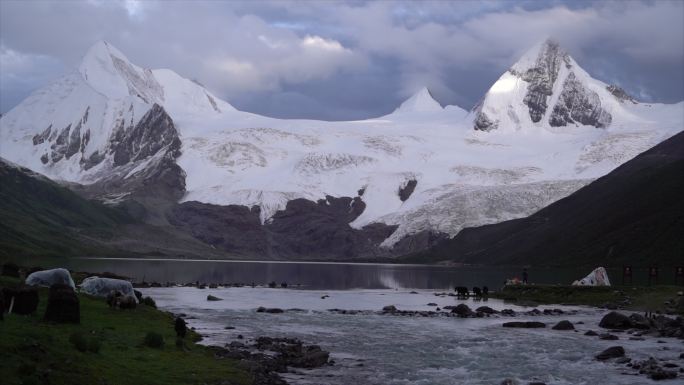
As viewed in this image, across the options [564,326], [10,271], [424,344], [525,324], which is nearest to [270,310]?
[525,324]

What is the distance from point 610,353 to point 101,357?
33.4m

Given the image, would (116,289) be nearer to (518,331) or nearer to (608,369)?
(518,331)

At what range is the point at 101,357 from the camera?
1431 inches

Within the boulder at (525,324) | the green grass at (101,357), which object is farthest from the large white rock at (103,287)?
the boulder at (525,324)

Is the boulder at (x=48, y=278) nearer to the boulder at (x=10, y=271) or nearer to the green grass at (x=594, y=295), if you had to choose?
the boulder at (x=10, y=271)

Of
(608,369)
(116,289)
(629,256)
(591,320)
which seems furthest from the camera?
(629,256)

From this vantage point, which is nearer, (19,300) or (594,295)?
(19,300)

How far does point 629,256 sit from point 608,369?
517ft

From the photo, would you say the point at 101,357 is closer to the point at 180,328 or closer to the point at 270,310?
the point at 180,328

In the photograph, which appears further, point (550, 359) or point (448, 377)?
point (550, 359)

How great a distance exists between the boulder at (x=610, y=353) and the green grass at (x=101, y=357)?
2459 centimetres

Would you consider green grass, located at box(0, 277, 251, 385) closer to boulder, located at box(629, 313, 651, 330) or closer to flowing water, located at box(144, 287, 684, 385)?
flowing water, located at box(144, 287, 684, 385)

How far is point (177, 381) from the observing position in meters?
35.8

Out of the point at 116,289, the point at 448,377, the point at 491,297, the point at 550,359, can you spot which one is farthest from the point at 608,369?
the point at 491,297
